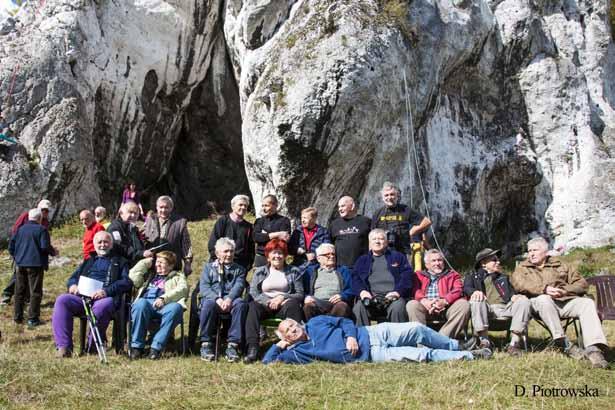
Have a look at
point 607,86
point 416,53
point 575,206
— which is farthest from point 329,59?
point 607,86

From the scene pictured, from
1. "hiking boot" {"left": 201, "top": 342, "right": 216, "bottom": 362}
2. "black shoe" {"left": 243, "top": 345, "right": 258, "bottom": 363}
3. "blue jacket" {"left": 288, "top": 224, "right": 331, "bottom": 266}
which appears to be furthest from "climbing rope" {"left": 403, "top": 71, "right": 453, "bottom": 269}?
"hiking boot" {"left": 201, "top": 342, "right": 216, "bottom": 362}

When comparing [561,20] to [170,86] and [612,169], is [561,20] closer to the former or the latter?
[612,169]

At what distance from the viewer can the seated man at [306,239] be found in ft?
23.1

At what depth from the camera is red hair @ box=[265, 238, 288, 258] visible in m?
6.53

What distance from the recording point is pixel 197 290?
6.52 m

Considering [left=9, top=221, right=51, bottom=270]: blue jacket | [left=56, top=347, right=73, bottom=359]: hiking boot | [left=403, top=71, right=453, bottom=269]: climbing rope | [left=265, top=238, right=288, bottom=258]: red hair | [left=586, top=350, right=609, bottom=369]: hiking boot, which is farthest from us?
[left=403, top=71, right=453, bottom=269]: climbing rope

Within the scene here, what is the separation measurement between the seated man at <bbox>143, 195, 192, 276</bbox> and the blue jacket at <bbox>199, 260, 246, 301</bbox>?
758 millimetres

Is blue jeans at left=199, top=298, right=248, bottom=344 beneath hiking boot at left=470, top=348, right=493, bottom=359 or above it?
above

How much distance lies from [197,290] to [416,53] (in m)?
7.59

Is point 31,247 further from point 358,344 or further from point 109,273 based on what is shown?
point 358,344

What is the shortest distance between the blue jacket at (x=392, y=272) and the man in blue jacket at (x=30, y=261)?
422 centimetres

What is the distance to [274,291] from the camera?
643 centimetres

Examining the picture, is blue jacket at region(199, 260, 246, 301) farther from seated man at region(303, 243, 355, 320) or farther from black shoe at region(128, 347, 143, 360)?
black shoe at region(128, 347, 143, 360)

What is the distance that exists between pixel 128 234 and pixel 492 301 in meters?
4.31
